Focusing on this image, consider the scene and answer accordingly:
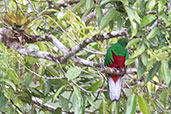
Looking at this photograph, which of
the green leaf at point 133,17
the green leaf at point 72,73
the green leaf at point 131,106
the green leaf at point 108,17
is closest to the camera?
the green leaf at point 133,17

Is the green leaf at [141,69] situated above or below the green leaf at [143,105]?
above

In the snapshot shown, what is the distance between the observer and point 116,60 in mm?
2332

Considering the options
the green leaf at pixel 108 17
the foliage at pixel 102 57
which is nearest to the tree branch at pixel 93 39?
the foliage at pixel 102 57

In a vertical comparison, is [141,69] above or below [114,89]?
above

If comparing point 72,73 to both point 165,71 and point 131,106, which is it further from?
point 165,71

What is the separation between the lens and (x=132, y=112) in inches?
59.0

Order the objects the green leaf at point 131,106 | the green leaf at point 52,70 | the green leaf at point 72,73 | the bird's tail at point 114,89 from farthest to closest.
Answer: the bird's tail at point 114,89 → the green leaf at point 52,70 → the green leaf at point 72,73 → the green leaf at point 131,106

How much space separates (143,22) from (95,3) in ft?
1.12

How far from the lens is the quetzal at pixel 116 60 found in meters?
2.21

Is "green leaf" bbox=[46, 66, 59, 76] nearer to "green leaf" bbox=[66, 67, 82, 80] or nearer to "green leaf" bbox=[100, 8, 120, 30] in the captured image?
"green leaf" bbox=[66, 67, 82, 80]

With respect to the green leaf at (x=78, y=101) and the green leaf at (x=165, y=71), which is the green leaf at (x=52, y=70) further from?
the green leaf at (x=165, y=71)

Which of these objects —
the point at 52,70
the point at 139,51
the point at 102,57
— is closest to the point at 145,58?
the point at 139,51

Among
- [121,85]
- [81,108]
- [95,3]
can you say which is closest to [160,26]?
[95,3]

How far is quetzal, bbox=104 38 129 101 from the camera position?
2.21m
